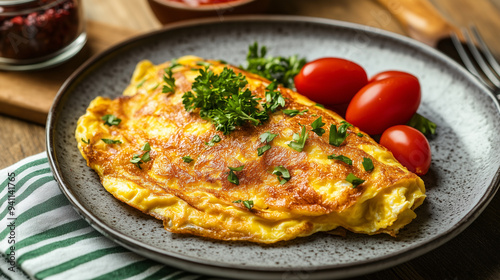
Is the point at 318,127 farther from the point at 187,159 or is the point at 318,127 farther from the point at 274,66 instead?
the point at 274,66

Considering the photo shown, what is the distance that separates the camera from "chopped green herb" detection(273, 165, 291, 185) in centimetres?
351

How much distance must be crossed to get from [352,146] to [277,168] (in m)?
A: 0.60

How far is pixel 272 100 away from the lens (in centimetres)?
402

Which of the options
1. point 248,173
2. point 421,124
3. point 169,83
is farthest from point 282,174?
point 421,124

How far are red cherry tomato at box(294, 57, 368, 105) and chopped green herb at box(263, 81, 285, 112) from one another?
50cm

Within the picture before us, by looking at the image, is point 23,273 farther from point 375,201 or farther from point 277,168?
point 375,201

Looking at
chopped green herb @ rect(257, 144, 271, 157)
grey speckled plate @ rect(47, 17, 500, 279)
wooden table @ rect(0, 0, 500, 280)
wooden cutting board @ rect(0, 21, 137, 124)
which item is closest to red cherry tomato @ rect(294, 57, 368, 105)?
grey speckled plate @ rect(47, 17, 500, 279)

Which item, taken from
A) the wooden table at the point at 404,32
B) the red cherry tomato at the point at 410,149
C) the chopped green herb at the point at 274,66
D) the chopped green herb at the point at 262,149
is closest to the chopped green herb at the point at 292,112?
the chopped green herb at the point at 262,149

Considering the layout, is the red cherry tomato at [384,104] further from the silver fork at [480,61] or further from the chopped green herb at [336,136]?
the silver fork at [480,61]

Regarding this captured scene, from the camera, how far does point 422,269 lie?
338 cm

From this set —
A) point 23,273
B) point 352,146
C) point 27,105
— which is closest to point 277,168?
point 352,146

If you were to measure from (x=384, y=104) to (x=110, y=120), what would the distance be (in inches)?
89.6

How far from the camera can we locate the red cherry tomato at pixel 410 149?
3840 mm

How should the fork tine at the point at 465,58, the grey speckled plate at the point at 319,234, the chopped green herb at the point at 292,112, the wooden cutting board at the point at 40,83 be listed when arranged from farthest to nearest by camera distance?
the fork tine at the point at 465,58 < the wooden cutting board at the point at 40,83 < the chopped green herb at the point at 292,112 < the grey speckled plate at the point at 319,234
